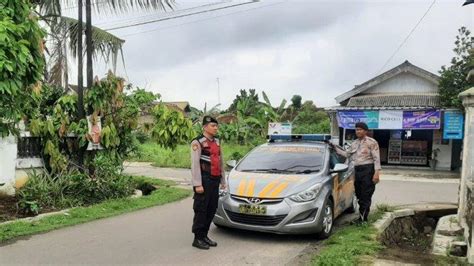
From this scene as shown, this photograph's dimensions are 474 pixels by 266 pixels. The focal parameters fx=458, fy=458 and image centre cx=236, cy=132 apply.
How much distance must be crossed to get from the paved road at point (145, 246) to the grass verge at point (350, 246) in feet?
1.17

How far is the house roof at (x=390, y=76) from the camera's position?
22.8 meters

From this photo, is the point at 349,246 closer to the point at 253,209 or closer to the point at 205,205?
the point at 253,209

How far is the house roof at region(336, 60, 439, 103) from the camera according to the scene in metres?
22.8

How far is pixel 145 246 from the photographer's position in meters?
6.36

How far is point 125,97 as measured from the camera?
35.0ft

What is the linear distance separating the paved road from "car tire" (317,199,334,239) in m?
0.20

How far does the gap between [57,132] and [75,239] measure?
13.0ft

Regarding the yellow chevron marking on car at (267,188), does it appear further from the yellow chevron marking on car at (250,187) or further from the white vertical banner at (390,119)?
the white vertical banner at (390,119)

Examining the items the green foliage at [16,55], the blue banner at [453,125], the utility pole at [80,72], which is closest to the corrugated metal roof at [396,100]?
the blue banner at [453,125]

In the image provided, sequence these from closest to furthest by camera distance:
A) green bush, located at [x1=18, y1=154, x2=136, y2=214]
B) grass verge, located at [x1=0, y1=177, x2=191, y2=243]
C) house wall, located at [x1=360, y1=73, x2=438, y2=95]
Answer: grass verge, located at [x1=0, y1=177, x2=191, y2=243] < green bush, located at [x1=18, y1=154, x2=136, y2=214] < house wall, located at [x1=360, y1=73, x2=438, y2=95]

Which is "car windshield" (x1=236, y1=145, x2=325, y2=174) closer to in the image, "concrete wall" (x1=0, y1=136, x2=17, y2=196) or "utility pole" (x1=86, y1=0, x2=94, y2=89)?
"utility pole" (x1=86, y1=0, x2=94, y2=89)

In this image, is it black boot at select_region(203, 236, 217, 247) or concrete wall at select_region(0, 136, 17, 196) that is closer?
black boot at select_region(203, 236, 217, 247)

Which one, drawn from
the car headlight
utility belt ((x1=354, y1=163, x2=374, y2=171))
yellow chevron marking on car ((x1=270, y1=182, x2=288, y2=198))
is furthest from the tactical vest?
utility belt ((x1=354, y1=163, x2=374, y2=171))

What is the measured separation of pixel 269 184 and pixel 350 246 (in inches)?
56.5
